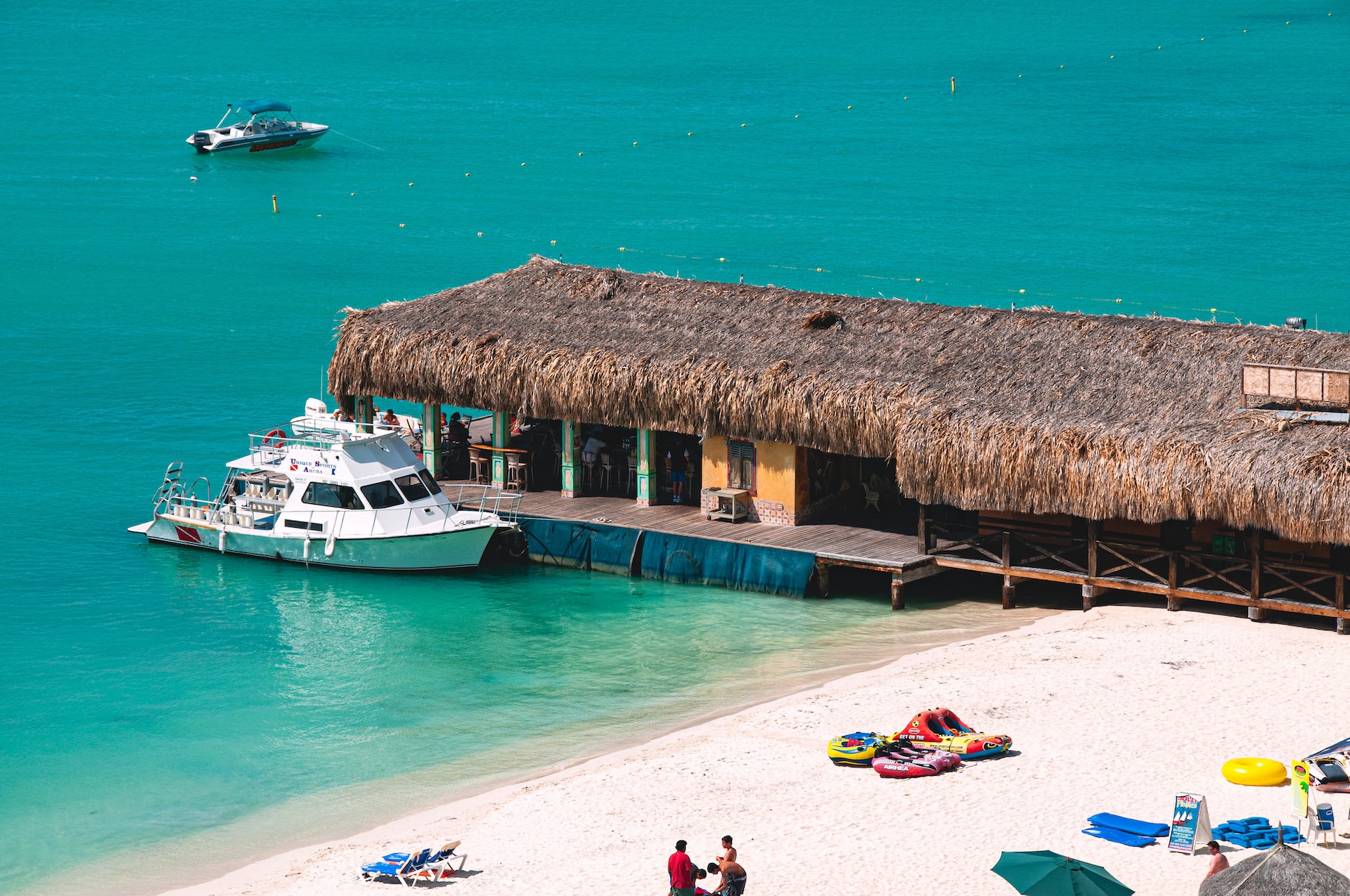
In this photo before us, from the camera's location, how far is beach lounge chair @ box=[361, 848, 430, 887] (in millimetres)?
22328

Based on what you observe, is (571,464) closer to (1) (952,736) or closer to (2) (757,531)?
(2) (757,531)

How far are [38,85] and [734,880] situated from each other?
113m

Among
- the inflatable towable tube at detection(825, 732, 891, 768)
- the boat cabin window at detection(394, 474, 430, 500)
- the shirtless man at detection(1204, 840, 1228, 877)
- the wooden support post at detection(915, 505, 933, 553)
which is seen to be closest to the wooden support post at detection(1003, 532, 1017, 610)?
the wooden support post at detection(915, 505, 933, 553)

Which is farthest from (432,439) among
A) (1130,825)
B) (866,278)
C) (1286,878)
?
(866,278)

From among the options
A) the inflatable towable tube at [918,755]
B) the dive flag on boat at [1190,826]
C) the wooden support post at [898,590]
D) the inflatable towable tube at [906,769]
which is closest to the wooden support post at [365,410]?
the wooden support post at [898,590]

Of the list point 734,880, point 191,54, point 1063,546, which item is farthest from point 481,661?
point 191,54

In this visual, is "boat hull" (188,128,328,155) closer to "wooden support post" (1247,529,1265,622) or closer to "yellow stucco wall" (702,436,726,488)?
"yellow stucco wall" (702,436,726,488)

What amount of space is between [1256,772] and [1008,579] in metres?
9.69

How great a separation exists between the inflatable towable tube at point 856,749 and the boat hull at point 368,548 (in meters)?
12.3

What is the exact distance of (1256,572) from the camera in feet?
98.7

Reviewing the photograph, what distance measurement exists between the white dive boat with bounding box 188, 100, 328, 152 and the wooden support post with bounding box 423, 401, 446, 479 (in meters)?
65.3

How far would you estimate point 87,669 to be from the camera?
32938 mm

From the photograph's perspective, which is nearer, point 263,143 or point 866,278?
point 866,278

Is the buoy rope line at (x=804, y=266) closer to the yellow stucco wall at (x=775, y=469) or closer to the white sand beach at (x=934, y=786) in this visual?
the yellow stucco wall at (x=775, y=469)
